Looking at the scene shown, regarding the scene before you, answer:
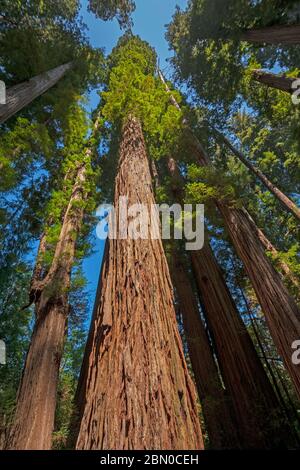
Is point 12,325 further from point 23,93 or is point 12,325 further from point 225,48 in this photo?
point 225,48

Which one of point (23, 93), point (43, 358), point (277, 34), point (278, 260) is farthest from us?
point (277, 34)

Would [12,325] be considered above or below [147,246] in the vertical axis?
above

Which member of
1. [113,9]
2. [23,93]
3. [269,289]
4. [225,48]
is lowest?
[269,289]

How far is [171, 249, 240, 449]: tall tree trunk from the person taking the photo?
15.6ft

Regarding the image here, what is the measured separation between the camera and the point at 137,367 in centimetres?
154

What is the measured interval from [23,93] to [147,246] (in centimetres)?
369

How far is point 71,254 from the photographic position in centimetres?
479

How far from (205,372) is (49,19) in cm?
959

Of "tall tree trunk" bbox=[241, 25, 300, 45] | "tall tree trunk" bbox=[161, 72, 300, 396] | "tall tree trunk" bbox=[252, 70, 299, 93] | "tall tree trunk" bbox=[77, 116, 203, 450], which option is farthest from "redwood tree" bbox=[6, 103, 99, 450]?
"tall tree trunk" bbox=[252, 70, 299, 93]

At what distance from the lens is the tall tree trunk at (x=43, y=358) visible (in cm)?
263

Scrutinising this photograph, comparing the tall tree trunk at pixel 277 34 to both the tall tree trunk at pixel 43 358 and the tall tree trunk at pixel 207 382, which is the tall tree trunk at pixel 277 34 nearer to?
the tall tree trunk at pixel 43 358

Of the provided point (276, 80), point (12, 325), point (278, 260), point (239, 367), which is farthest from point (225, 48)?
point (12, 325)

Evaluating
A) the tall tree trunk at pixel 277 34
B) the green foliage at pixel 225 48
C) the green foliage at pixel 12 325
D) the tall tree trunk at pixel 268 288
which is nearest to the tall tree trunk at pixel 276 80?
the green foliage at pixel 225 48

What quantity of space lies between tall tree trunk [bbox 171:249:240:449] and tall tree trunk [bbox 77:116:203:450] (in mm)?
3992
